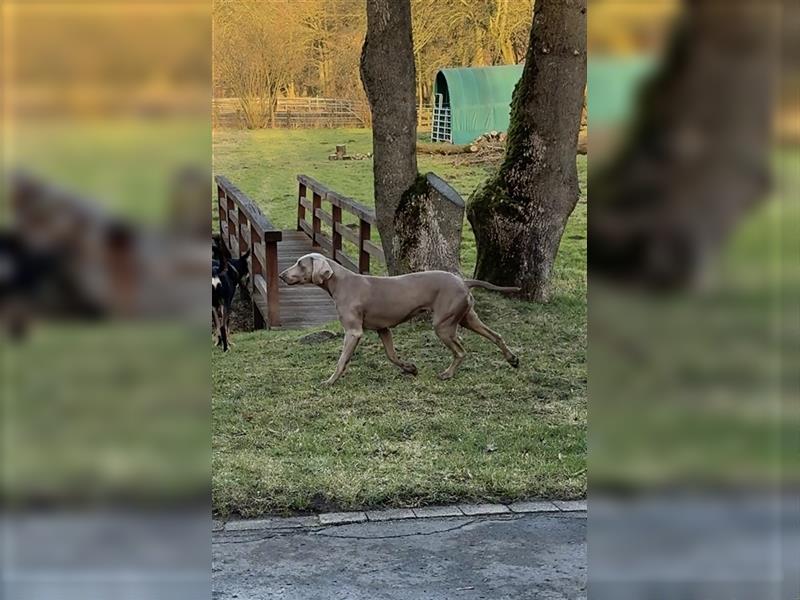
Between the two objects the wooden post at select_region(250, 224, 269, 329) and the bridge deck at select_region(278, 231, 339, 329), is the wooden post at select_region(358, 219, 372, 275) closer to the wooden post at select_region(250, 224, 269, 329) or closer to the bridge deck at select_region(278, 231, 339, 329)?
the bridge deck at select_region(278, 231, 339, 329)

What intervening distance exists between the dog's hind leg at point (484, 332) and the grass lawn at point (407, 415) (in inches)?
3.3

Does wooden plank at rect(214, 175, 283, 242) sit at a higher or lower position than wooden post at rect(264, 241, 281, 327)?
higher

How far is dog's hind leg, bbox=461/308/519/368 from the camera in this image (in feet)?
20.3

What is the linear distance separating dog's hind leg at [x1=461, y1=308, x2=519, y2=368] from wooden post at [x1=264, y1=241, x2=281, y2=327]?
6.71 ft

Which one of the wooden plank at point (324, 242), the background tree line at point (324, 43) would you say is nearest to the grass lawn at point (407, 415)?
the background tree line at point (324, 43)

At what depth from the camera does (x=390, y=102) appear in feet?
24.0

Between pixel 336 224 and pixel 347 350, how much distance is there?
2.95 meters
